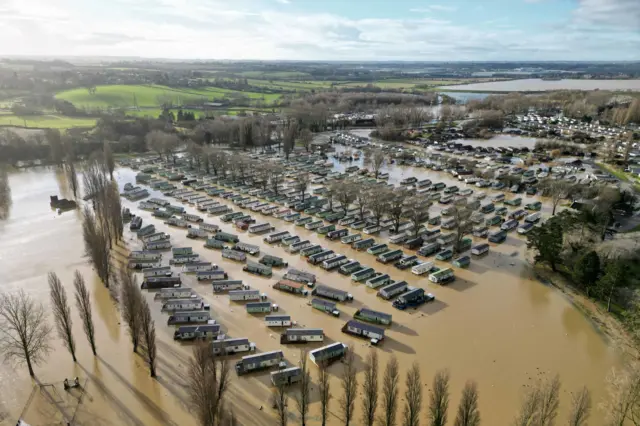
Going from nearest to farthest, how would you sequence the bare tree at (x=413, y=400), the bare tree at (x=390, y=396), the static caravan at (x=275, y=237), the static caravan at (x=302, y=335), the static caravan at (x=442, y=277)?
the bare tree at (x=413, y=400) < the bare tree at (x=390, y=396) < the static caravan at (x=302, y=335) < the static caravan at (x=442, y=277) < the static caravan at (x=275, y=237)

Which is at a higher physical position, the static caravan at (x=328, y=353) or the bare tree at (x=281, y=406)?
the bare tree at (x=281, y=406)

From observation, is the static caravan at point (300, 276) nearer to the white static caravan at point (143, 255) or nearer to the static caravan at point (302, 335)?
the static caravan at point (302, 335)

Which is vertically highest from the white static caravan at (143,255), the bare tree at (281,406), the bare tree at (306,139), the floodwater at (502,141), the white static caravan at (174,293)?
the bare tree at (306,139)

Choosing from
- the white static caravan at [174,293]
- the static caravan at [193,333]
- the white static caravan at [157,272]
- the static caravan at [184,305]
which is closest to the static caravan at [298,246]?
the white static caravan at [174,293]

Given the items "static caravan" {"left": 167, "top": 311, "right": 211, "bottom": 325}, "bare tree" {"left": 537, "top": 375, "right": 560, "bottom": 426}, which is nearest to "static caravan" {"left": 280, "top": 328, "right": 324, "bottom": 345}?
"static caravan" {"left": 167, "top": 311, "right": 211, "bottom": 325}

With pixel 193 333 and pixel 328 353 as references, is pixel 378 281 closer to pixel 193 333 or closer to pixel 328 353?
pixel 328 353

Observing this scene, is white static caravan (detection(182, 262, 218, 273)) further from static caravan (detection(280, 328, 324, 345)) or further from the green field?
the green field
